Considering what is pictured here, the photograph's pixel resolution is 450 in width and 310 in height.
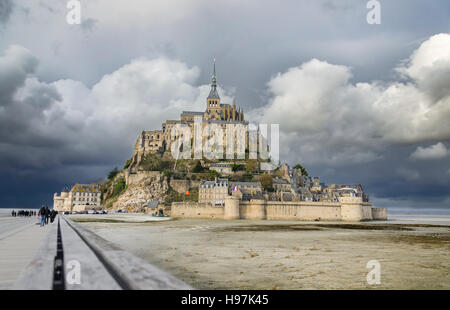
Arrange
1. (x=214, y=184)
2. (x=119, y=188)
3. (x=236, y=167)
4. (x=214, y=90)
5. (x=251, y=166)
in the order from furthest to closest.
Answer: (x=214, y=90) → (x=119, y=188) → (x=251, y=166) → (x=236, y=167) → (x=214, y=184)

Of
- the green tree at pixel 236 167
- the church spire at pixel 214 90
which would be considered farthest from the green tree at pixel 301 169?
the church spire at pixel 214 90

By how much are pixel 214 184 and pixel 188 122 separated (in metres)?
40.0

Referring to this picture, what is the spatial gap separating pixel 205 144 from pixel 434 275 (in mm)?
83055

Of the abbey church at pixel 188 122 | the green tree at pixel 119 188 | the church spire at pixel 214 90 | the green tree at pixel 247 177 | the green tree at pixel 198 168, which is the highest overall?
the church spire at pixel 214 90

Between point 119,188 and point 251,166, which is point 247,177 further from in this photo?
point 119,188

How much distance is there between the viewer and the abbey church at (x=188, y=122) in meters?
93.1

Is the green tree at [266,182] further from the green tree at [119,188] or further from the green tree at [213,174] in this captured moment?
the green tree at [119,188]

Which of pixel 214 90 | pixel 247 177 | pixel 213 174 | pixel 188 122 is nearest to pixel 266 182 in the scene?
pixel 247 177

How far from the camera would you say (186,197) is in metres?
71.6

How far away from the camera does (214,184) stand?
64062mm

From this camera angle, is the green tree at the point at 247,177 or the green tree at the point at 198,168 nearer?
the green tree at the point at 247,177
